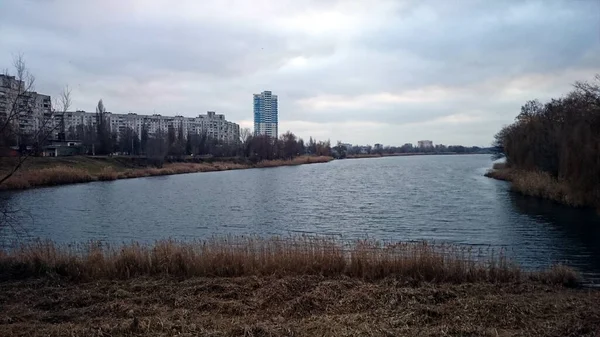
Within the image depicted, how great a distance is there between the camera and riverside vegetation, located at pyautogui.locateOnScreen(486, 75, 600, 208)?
26266 mm

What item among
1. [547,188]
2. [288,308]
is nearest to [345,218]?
[547,188]

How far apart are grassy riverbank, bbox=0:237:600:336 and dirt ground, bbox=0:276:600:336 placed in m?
0.02

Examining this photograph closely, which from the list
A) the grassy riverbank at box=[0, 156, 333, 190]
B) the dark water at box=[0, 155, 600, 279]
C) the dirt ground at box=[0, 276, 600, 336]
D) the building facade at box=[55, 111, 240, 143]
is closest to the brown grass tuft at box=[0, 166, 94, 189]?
the grassy riverbank at box=[0, 156, 333, 190]

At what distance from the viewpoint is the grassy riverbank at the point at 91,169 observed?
56.1m

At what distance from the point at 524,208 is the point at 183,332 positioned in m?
31.3

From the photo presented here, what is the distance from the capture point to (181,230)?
25.6 m

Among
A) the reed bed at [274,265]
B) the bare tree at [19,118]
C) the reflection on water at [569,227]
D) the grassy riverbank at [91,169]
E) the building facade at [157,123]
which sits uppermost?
the building facade at [157,123]

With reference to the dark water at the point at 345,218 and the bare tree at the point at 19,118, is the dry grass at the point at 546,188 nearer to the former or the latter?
the dark water at the point at 345,218

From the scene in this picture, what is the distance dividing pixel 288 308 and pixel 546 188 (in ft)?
115

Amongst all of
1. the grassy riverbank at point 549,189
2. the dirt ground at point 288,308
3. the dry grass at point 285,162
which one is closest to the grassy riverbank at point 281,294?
the dirt ground at point 288,308

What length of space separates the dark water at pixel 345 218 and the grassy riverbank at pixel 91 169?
1070cm

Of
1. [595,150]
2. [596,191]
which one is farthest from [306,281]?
[596,191]

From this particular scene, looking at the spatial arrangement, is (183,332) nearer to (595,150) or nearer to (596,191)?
(595,150)

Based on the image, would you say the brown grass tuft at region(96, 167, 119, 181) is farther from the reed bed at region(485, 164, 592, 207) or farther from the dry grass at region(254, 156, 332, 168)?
the reed bed at region(485, 164, 592, 207)
